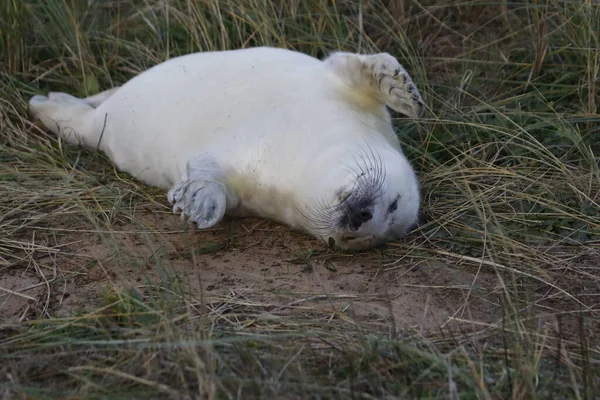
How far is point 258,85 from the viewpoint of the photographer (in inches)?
165

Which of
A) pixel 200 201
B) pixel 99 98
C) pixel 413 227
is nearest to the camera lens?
pixel 200 201

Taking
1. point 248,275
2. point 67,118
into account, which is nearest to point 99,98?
point 67,118

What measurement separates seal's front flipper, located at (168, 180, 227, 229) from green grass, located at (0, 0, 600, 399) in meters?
0.20

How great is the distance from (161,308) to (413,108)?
58.9 inches

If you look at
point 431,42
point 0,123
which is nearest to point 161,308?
point 0,123

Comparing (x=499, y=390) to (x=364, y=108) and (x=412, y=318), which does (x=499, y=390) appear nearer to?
(x=412, y=318)

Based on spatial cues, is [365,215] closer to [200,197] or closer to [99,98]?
[200,197]

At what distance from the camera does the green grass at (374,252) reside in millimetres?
2719

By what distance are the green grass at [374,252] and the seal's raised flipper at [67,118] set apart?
0.08 m

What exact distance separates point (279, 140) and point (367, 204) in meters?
0.54

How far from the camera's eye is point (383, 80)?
4031mm

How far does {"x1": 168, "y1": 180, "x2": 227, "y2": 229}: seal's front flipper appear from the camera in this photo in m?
3.70

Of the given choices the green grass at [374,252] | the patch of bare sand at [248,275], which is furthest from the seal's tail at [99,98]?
the patch of bare sand at [248,275]

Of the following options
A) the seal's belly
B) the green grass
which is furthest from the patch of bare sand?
the seal's belly
